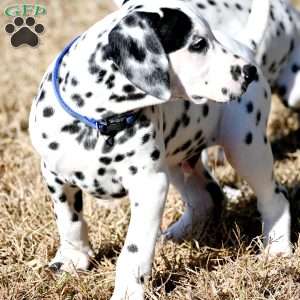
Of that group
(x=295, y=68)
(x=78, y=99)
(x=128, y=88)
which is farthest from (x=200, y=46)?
(x=295, y=68)

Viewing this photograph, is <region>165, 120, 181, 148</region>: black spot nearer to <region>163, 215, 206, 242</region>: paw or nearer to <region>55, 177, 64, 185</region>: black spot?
<region>55, 177, 64, 185</region>: black spot

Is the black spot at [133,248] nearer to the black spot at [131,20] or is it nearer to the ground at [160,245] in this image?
the ground at [160,245]

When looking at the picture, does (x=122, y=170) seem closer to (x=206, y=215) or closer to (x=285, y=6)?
(x=206, y=215)

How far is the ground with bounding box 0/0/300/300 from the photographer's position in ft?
13.4

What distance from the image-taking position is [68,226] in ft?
14.2

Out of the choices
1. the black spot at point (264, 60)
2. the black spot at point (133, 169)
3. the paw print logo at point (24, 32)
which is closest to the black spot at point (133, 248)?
the black spot at point (133, 169)

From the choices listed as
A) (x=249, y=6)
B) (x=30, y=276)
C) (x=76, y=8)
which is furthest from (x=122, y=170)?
(x=76, y=8)

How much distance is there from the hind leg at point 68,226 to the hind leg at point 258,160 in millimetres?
835

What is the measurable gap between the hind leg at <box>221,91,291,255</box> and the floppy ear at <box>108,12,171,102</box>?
934 millimetres

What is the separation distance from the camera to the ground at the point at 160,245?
407 centimetres

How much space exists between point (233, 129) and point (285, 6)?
117 centimetres

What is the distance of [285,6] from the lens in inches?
207

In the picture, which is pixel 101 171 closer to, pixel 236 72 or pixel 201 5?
pixel 236 72

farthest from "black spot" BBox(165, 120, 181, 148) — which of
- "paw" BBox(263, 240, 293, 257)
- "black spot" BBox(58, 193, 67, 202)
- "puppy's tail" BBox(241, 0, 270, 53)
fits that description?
"paw" BBox(263, 240, 293, 257)
